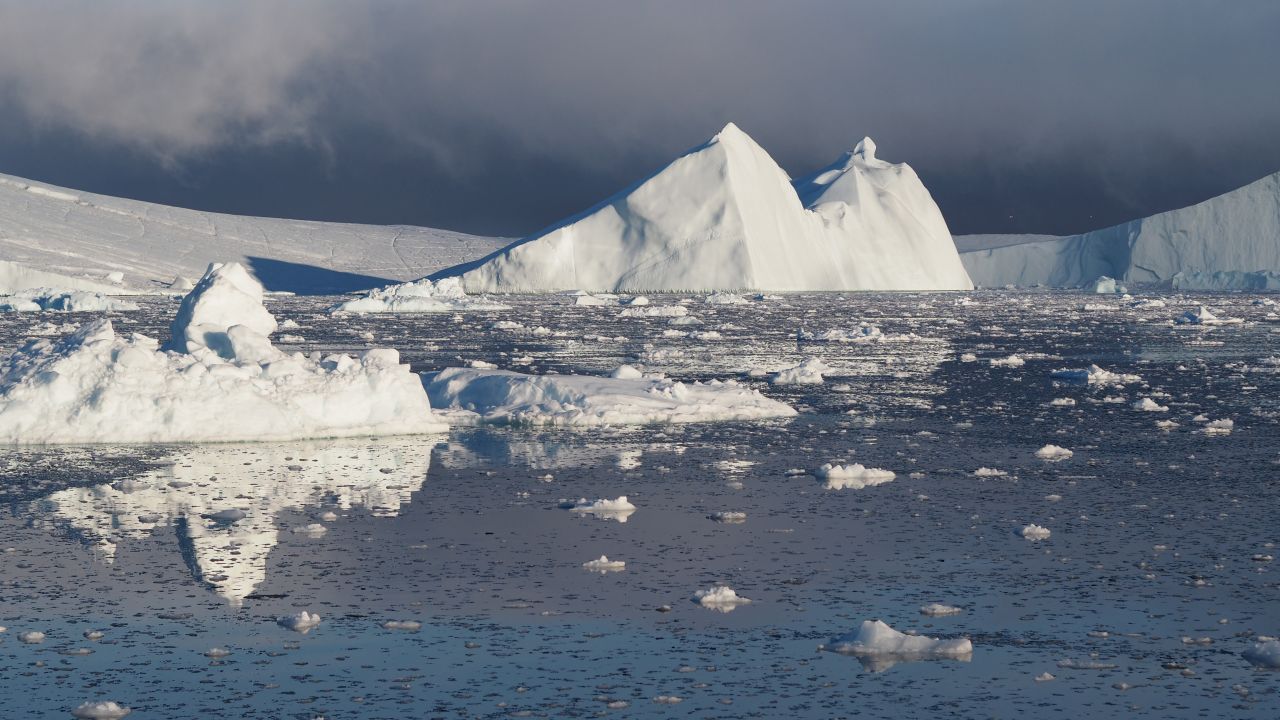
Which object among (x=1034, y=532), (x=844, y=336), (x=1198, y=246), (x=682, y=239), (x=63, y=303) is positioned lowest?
(x=1034, y=532)

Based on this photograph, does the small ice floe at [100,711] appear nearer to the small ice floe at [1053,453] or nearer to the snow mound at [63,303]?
the small ice floe at [1053,453]

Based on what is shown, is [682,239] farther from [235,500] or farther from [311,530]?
[311,530]

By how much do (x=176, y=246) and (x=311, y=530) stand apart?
85.3 meters

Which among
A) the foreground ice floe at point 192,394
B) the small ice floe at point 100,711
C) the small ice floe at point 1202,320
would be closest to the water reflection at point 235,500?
the foreground ice floe at point 192,394

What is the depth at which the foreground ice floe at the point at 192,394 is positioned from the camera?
15.0 meters

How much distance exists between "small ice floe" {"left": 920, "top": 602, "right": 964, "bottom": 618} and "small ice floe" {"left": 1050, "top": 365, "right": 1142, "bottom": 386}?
15.7 m

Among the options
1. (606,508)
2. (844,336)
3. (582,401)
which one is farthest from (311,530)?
(844,336)

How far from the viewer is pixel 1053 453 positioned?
15039 millimetres

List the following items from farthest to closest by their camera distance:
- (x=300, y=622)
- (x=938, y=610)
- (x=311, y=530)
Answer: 1. (x=311, y=530)
2. (x=938, y=610)
3. (x=300, y=622)

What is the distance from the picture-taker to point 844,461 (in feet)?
47.1

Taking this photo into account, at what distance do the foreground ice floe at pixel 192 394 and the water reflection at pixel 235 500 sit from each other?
0.50 meters

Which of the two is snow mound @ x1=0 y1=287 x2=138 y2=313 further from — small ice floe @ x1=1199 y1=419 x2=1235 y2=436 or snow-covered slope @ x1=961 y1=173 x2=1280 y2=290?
snow-covered slope @ x1=961 y1=173 x2=1280 y2=290

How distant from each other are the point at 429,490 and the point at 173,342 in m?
9.69

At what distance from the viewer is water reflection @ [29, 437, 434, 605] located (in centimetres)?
995
